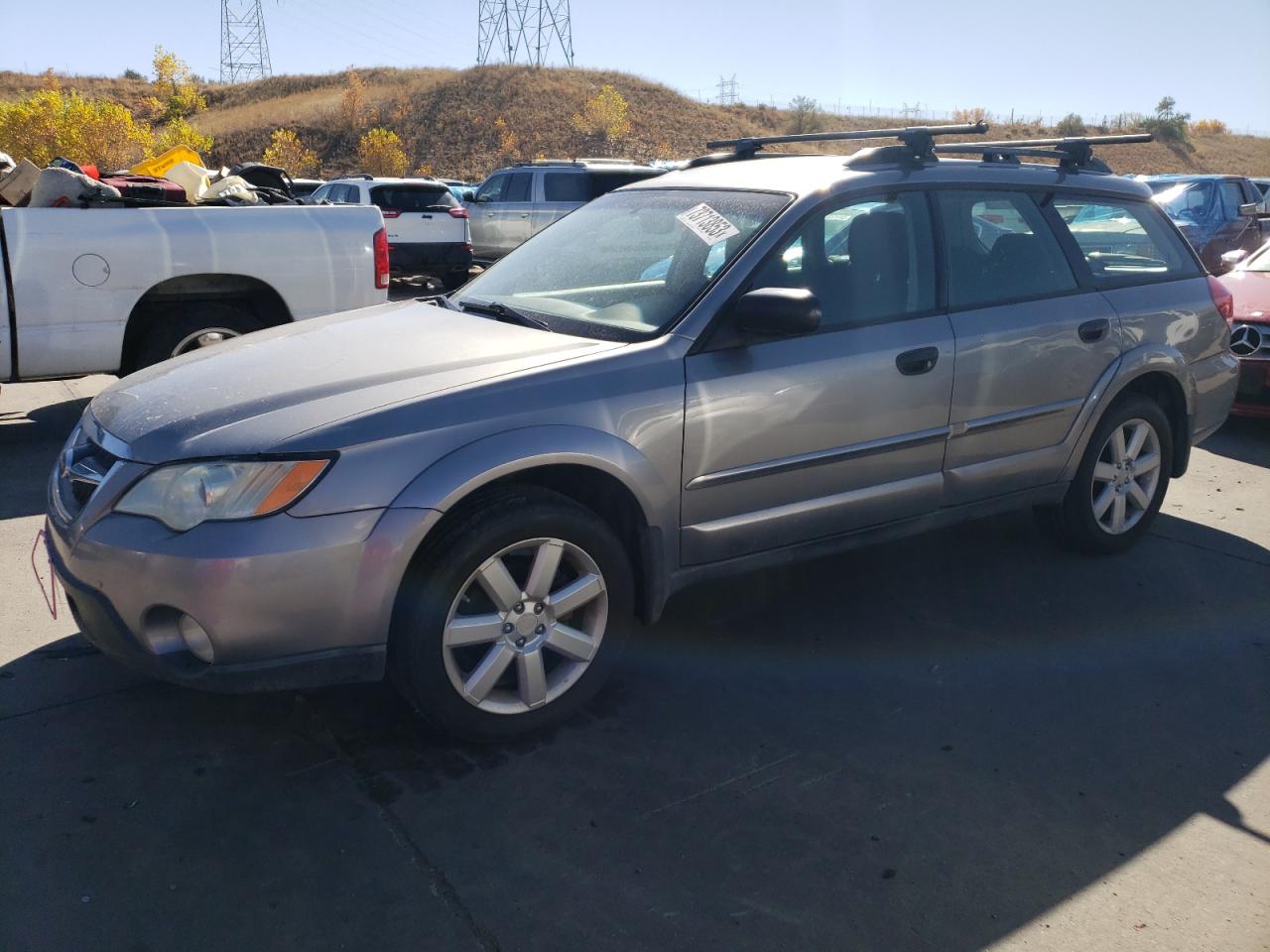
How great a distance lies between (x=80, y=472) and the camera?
3.23 metres

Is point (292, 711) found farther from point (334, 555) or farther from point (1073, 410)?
point (1073, 410)

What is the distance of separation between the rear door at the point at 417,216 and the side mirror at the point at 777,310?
14.2 m

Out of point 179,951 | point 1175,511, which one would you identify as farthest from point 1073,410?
point 179,951

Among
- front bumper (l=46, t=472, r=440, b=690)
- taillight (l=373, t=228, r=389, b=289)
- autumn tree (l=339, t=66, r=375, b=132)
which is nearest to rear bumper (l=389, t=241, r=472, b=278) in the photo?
taillight (l=373, t=228, r=389, b=289)

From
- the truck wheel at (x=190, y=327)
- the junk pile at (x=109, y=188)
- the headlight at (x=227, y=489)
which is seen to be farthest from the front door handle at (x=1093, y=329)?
the junk pile at (x=109, y=188)

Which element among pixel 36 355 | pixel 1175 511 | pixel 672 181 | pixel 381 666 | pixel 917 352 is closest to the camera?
pixel 381 666

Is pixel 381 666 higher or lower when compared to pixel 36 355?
lower

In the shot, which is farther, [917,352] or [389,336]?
[917,352]

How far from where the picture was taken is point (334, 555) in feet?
9.37

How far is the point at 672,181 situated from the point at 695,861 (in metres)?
2.77

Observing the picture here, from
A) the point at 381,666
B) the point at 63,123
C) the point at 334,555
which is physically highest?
the point at 63,123

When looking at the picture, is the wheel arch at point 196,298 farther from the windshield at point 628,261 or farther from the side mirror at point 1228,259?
the side mirror at point 1228,259

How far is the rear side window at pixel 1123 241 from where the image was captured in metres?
4.68

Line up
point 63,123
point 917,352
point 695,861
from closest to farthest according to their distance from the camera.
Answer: point 695,861
point 917,352
point 63,123
